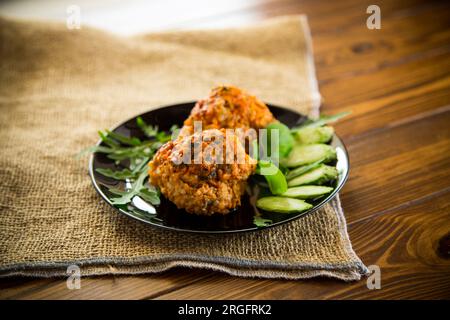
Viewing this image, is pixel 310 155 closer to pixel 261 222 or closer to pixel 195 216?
pixel 261 222

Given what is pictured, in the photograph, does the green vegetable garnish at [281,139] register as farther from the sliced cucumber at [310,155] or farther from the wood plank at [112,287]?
the wood plank at [112,287]

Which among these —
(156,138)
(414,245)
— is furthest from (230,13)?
(414,245)

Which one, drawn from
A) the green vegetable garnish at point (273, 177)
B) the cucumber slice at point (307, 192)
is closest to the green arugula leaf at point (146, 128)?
the green vegetable garnish at point (273, 177)

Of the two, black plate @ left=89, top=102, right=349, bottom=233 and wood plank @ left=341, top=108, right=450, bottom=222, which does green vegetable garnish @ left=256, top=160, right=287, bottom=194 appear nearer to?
black plate @ left=89, top=102, right=349, bottom=233

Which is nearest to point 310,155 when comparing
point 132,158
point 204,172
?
point 204,172

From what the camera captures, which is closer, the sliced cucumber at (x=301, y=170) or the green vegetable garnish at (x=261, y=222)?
the green vegetable garnish at (x=261, y=222)

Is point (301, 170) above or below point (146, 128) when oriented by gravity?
below

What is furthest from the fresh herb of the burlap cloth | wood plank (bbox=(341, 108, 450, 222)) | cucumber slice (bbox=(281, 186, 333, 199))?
wood plank (bbox=(341, 108, 450, 222))
